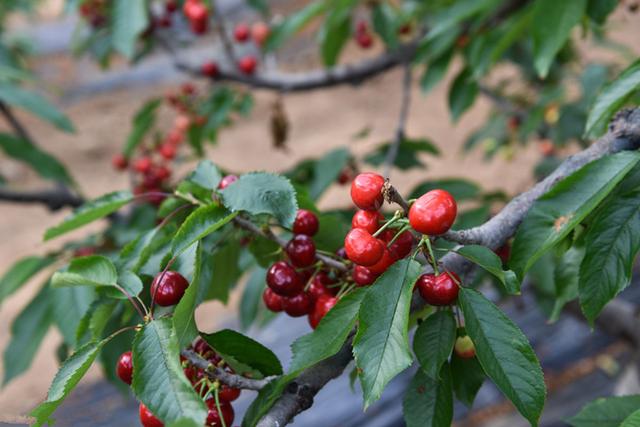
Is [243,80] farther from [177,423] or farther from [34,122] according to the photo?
[34,122]

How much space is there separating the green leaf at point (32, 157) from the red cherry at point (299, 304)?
37.8 inches

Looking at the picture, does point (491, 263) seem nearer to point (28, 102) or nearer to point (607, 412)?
point (607, 412)

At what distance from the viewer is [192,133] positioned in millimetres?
1970

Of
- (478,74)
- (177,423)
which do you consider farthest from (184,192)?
(478,74)

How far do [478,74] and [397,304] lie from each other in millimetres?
858

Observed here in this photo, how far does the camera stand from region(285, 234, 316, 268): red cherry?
28.0 inches

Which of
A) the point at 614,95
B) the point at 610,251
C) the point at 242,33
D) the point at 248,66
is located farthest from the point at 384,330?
the point at 242,33

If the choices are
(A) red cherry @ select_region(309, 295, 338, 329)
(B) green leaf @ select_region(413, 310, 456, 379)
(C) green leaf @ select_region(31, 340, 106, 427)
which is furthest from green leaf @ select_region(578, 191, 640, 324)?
(C) green leaf @ select_region(31, 340, 106, 427)

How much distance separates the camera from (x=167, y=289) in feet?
2.13

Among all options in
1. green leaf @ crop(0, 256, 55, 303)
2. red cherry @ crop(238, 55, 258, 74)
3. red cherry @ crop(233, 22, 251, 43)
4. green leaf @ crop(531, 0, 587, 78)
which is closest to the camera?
green leaf @ crop(531, 0, 587, 78)

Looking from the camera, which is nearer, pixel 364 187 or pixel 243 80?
pixel 364 187

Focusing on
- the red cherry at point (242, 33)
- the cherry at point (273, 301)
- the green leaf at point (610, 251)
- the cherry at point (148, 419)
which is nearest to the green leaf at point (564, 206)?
the green leaf at point (610, 251)

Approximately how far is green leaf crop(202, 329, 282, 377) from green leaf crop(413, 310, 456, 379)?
146 millimetres

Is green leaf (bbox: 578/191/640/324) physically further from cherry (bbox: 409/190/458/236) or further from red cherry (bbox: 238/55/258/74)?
red cherry (bbox: 238/55/258/74)
